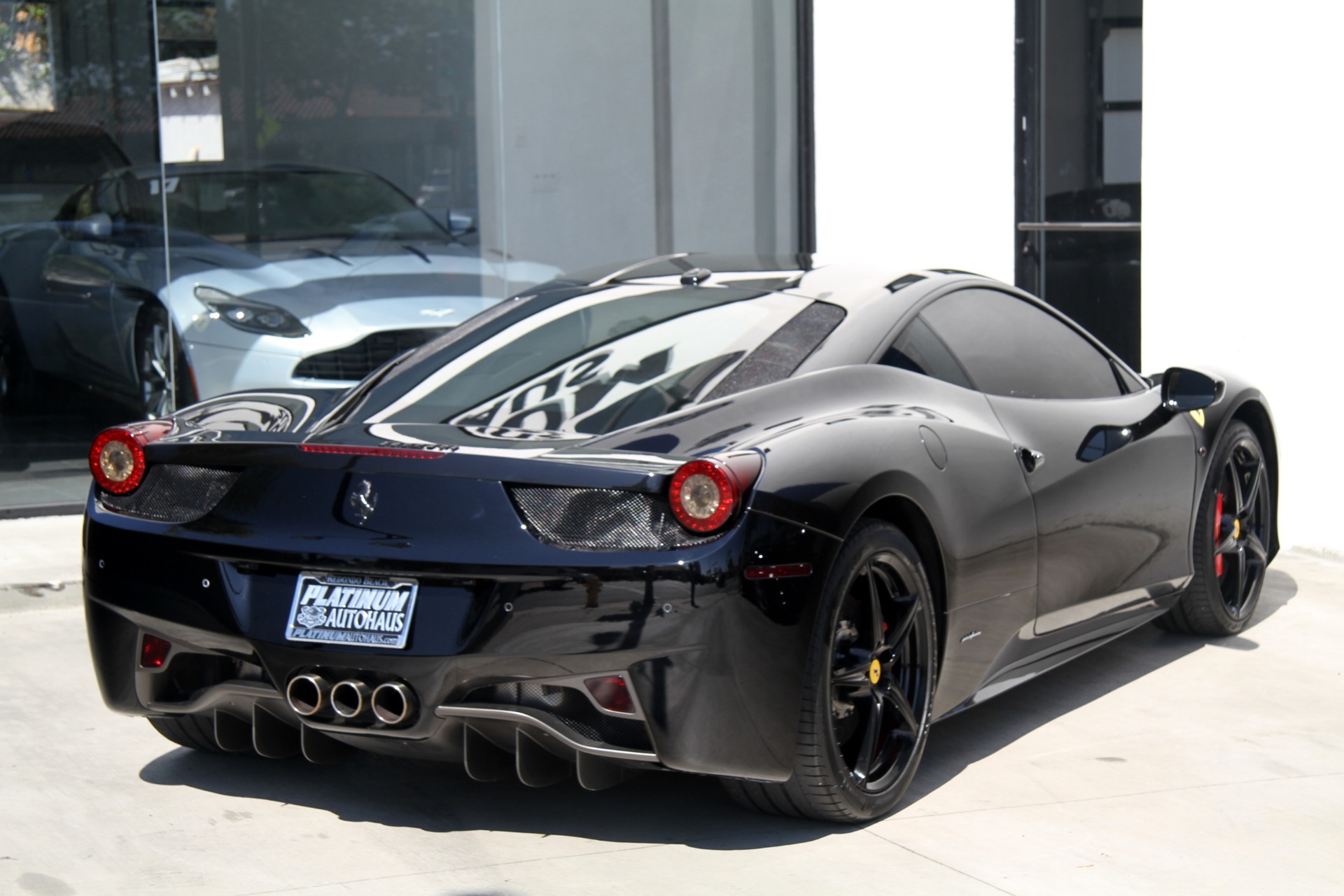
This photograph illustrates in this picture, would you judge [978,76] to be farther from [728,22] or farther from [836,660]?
[836,660]

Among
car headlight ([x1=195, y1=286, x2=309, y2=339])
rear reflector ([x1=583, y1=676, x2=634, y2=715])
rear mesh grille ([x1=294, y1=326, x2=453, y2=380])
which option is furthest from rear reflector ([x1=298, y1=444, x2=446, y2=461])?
car headlight ([x1=195, y1=286, x2=309, y2=339])

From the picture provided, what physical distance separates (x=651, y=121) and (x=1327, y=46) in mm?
4709

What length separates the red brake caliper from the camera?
5.54 meters

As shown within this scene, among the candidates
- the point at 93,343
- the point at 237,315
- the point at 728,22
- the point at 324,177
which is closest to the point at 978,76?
the point at 728,22

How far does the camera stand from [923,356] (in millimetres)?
4266

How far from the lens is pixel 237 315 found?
904 centimetres

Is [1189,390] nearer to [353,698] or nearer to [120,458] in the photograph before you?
[353,698]

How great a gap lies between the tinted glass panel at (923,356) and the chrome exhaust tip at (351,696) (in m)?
1.54

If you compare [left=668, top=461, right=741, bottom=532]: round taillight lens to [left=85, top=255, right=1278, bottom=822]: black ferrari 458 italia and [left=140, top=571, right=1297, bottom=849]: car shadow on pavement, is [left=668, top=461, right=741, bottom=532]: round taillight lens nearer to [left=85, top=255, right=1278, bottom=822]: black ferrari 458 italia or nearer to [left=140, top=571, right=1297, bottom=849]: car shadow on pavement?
[left=85, top=255, right=1278, bottom=822]: black ferrari 458 italia

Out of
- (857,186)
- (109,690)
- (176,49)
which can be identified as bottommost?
(109,690)

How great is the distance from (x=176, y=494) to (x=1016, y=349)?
2420mm

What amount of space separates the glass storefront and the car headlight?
0.05 ft

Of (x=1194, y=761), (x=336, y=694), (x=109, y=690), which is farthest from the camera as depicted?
(x=1194, y=761)

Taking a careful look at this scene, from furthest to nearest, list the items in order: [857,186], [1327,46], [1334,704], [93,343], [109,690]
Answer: [857,186] → [93,343] → [1327,46] → [1334,704] → [109,690]
